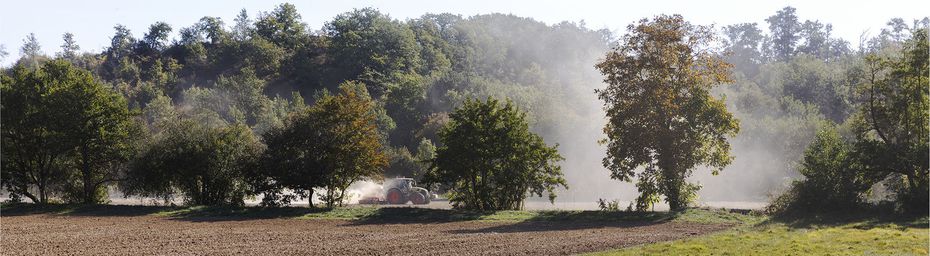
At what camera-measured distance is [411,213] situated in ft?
142

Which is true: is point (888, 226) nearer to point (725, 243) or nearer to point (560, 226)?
point (725, 243)

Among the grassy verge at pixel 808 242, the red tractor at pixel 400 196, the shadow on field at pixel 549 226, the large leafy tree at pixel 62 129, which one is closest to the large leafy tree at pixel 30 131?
the large leafy tree at pixel 62 129

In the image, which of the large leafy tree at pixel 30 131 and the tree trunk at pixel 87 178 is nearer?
the large leafy tree at pixel 30 131

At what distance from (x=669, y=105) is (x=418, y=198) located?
2514 centimetres

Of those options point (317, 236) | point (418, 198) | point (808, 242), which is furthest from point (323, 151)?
point (808, 242)

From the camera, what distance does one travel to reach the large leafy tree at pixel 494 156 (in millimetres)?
44500

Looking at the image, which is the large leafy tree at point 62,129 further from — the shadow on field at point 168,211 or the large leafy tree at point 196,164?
the shadow on field at point 168,211

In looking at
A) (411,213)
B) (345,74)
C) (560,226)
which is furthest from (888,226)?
(345,74)

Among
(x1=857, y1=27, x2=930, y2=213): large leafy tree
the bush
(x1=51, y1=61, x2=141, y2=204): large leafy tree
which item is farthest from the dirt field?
(x1=51, y1=61, x2=141, y2=204): large leafy tree

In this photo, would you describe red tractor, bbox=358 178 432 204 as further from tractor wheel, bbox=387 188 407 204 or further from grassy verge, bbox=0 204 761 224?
grassy verge, bbox=0 204 761 224

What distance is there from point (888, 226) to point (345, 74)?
12397cm

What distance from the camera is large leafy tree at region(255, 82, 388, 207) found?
4712 cm

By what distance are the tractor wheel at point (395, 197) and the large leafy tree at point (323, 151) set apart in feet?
42.6

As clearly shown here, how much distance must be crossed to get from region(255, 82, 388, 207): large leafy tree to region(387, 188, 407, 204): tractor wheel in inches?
512
